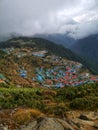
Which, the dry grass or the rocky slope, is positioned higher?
the dry grass

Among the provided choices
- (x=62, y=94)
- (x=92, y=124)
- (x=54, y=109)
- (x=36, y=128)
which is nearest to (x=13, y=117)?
(x=36, y=128)

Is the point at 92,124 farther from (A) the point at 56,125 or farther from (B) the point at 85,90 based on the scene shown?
(B) the point at 85,90

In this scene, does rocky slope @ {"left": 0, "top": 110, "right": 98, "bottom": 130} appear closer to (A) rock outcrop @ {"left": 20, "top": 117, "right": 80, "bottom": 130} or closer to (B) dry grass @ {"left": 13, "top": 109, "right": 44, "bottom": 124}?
(A) rock outcrop @ {"left": 20, "top": 117, "right": 80, "bottom": 130}

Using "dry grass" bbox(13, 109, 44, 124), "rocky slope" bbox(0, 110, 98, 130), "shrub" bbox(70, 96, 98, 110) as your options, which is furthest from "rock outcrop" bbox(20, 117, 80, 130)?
"shrub" bbox(70, 96, 98, 110)

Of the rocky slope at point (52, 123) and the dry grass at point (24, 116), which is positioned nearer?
the rocky slope at point (52, 123)

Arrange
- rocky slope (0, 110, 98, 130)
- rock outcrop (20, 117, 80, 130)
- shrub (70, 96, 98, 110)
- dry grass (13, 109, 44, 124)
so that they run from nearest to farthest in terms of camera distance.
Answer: rock outcrop (20, 117, 80, 130)
rocky slope (0, 110, 98, 130)
dry grass (13, 109, 44, 124)
shrub (70, 96, 98, 110)

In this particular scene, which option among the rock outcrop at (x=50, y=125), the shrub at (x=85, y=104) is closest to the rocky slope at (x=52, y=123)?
the rock outcrop at (x=50, y=125)

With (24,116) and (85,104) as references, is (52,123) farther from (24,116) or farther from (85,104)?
(85,104)

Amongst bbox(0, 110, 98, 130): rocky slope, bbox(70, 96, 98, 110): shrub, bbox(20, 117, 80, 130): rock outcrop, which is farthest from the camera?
bbox(70, 96, 98, 110): shrub

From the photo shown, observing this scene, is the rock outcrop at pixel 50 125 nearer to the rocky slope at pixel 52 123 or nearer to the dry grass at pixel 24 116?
the rocky slope at pixel 52 123

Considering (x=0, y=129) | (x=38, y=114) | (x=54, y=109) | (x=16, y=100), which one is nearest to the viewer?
(x=0, y=129)

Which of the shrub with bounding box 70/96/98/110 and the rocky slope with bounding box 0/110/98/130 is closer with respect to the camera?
the rocky slope with bounding box 0/110/98/130
